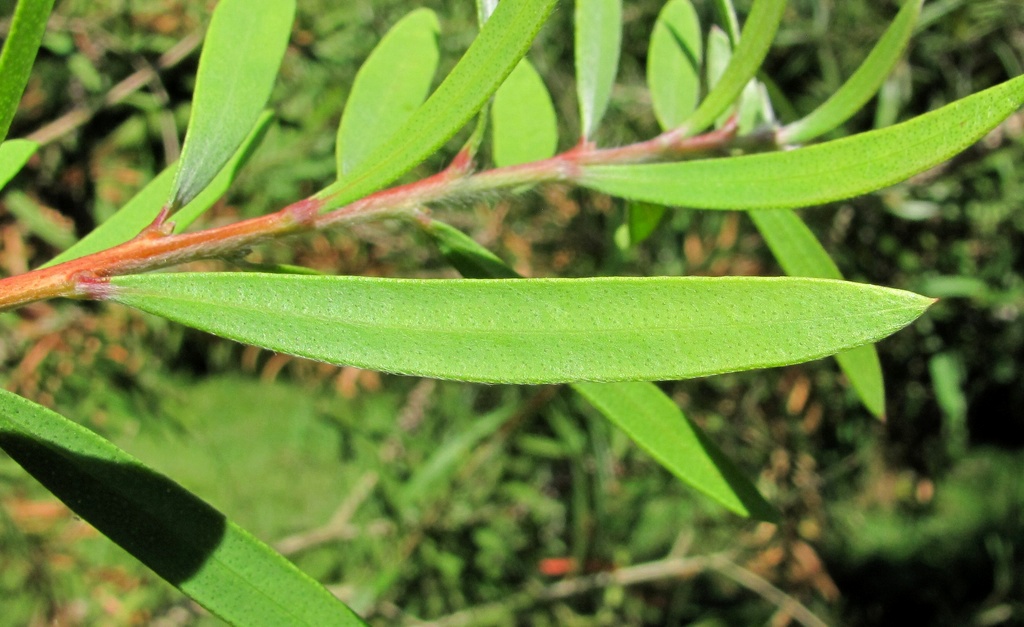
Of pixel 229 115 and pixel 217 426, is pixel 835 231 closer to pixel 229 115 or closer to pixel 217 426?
pixel 229 115

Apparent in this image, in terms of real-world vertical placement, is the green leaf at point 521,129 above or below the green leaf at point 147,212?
above

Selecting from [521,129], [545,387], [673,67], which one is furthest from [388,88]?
[545,387]

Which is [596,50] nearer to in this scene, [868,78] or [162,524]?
[868,78]

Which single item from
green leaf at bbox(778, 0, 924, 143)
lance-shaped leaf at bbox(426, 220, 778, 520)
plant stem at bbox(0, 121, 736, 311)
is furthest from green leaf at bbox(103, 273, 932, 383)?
green leaf at bbox(778, 0, 924, 143)

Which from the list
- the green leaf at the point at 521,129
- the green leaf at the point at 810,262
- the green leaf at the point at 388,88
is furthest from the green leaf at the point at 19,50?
the green leaf at the point at 810,262

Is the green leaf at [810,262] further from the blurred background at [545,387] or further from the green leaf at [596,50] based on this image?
the blurred background at [545,387]

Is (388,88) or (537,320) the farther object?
(388,88)
